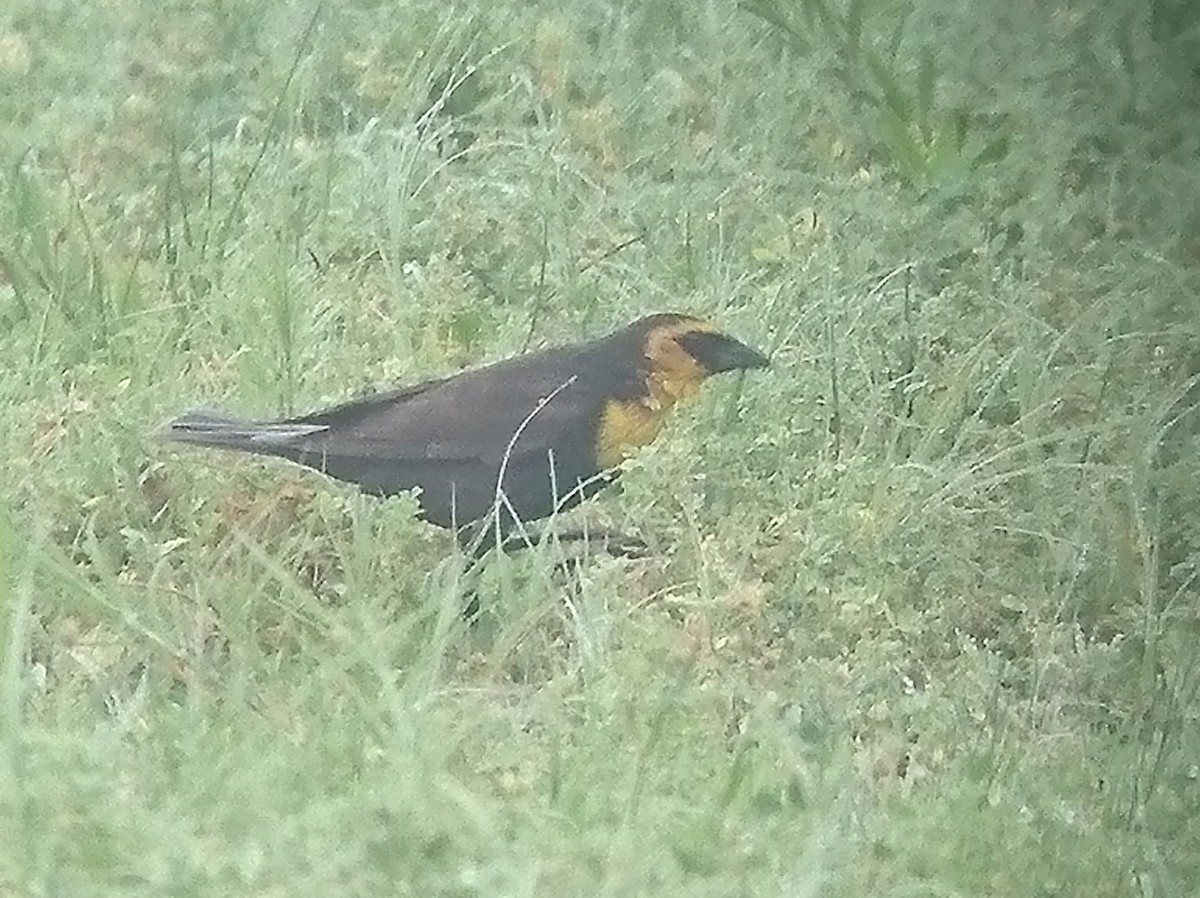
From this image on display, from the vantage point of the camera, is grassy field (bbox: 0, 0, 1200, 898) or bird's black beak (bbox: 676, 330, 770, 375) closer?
grassy field (bbox: 0, 0, 1200, 898)

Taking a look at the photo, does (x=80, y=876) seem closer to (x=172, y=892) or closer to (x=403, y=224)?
(x=172, y=892)

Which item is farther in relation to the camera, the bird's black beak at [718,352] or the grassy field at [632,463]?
the bird's black beak at [718,352]

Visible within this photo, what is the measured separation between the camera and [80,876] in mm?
855

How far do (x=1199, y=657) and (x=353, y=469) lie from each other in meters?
0.46

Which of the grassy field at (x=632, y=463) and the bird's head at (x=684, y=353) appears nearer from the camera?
the grassy field at (x=632, y=463)

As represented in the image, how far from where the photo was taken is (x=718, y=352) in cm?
101

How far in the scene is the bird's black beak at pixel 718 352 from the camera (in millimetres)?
1011

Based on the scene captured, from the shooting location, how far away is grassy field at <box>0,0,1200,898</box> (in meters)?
0.90

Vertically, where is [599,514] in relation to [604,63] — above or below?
below

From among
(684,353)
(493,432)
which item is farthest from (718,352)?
(493,432)

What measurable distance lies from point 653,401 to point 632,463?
0.12 ft

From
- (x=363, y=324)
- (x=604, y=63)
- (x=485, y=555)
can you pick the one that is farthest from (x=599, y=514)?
(x=604, y=63)

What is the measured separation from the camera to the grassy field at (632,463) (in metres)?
0.90

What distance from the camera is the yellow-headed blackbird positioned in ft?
3.19
